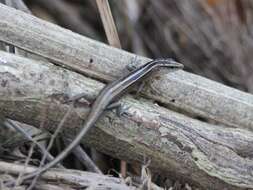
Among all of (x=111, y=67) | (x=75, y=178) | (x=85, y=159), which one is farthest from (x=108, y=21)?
(x=75, y=178)

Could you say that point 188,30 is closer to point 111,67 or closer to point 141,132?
point 111,67

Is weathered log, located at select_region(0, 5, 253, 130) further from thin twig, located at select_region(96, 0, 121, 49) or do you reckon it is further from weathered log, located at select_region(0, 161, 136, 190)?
weathered log, located at select_region(0, 161, 136, 190)

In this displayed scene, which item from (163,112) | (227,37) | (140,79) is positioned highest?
(227,37)

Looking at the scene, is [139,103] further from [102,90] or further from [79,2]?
[79,2]

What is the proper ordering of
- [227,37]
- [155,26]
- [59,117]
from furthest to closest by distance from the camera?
[155,26]
[227,37]
[59,117]

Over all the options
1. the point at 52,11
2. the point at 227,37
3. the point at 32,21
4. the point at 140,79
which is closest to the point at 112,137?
the point at 140,79

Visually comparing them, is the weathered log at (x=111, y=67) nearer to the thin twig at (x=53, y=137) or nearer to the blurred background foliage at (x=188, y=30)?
the thin twig at (x=53, y=137)

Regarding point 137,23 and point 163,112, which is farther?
point 137,23
